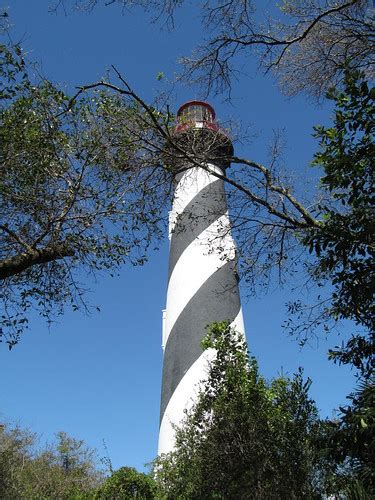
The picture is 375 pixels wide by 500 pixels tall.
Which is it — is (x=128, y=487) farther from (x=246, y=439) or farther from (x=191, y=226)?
(x=191, y=226)

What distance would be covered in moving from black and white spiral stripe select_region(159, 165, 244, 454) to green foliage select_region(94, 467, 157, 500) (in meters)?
0.82

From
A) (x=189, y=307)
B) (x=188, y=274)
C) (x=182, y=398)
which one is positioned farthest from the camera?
(x=188, y=274)

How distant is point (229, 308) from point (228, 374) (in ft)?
16.6

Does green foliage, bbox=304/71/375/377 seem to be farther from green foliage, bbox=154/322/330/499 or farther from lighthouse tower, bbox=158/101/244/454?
lighthouse tower, bbox=158/101/244/454

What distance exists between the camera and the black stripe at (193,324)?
12438 mm

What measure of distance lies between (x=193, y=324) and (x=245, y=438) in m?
6.02

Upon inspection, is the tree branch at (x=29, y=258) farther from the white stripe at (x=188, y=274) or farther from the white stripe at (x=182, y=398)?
the white stripe at (x=188, y=274)

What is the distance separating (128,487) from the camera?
1120 cm

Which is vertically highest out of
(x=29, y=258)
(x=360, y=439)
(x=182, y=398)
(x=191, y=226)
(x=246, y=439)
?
(x=191, y=226)

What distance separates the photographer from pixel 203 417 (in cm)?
836

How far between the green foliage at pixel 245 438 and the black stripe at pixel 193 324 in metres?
3.49

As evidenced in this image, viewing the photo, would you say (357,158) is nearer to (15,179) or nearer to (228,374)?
(15,179)

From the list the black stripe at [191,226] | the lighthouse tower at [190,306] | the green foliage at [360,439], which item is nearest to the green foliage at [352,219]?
the green foliage at [360,439]

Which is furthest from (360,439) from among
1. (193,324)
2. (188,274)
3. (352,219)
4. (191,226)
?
(191,226)
